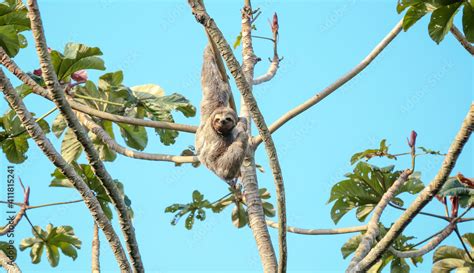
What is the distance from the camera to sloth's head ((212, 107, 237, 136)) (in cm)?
862

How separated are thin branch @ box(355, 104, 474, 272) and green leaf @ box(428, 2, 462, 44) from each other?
1.91 metres

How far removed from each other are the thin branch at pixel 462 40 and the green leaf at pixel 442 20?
0.35 metres

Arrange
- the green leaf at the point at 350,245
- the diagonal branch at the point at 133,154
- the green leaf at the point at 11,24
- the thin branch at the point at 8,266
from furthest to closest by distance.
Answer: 1. the green leaf at the point at 350,245
2. the diagonal branch at the point at 133,154
3. the green leaf at the point at 11,24
4. the thin branch at the point at 8,266

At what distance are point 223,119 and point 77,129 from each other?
2792 mm

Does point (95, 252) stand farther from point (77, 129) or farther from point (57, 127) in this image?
point (57, 127)

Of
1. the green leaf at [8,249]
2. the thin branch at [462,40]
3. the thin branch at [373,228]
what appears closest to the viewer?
the thin branch at [373,228]

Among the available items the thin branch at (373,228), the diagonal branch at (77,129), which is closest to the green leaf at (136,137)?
the diagonal branch at (77,129)

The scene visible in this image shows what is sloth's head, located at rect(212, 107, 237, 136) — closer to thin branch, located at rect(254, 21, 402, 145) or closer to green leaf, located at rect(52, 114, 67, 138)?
thin branch, located at rect(254, 21, 402, 145)

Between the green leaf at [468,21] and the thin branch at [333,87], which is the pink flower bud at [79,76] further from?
the green leaf at [468,21]

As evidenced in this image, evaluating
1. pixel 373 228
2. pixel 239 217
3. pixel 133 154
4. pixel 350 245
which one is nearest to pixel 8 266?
pixel 133 154

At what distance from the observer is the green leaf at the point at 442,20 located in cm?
693

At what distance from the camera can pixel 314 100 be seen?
7680 millimetres

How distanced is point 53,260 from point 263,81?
466cm

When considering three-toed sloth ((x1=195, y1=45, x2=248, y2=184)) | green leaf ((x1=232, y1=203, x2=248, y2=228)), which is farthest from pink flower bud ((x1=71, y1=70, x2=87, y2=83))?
green leaf ((x1=232, y1=203, x2=248, y2=228))
